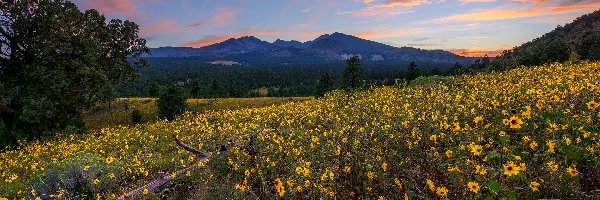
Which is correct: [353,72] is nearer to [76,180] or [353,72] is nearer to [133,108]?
[133,108]

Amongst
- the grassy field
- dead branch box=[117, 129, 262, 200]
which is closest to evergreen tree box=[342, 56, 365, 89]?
the grassy field

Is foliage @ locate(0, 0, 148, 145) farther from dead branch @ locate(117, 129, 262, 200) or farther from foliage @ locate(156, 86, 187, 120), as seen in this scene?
foliage @ locate(156, 86, 187, 120)

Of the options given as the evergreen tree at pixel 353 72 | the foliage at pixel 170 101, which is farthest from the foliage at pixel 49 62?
the evergreen tree at pixel 353 72

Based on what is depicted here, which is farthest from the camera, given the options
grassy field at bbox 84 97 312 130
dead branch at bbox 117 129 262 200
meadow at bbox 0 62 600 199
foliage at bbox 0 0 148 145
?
grassy field at bbox 84 97 312 130

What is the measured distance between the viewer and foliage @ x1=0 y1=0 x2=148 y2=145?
2892 centimetres

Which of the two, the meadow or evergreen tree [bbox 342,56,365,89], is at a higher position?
the meadow

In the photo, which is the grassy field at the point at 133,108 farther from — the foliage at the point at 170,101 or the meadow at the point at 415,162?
the meadow at the point at 415,162

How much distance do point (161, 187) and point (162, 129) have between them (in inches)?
455

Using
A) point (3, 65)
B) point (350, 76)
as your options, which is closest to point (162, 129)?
point (3, 65)

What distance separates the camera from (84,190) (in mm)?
8586

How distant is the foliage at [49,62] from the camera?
1139 inches

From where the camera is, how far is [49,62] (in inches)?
1189

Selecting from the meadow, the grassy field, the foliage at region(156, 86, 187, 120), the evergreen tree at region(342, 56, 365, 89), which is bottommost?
the grassy field

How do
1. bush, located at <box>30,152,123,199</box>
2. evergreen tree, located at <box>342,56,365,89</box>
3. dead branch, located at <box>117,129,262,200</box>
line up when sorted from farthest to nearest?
evergreen tree, located at <box>342,56,365,89</box>
bush, located at <box>30,152,123,199</box>
dead branch, located at <box>117,129,262,200</box>
